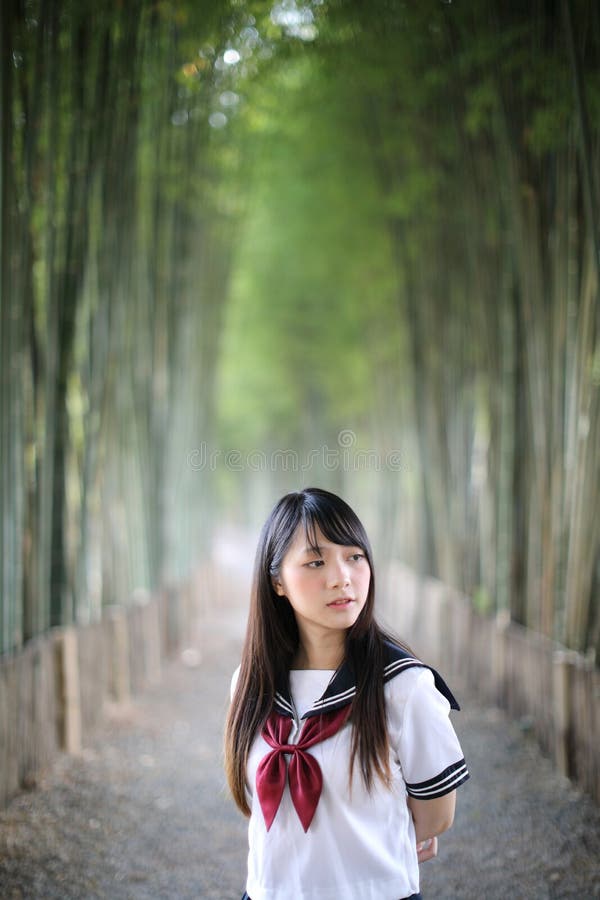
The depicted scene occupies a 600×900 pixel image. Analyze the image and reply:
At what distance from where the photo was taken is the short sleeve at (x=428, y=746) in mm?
1093

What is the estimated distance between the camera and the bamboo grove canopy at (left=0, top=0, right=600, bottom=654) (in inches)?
104

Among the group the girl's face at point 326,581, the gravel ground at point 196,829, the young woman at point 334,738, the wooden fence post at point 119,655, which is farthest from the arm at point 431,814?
the wooden fence post at point 119,655

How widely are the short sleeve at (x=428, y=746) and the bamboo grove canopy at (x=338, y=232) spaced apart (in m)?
1.39

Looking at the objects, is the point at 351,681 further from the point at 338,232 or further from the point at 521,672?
the point at 338,232

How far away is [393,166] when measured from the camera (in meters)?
4.73

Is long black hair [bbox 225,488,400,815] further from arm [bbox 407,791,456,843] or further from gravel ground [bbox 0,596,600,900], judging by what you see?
gravel ground [bbox 0,596,600,900]

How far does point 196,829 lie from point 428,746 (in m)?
1.67

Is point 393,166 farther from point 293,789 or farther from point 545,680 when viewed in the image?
point 293,789

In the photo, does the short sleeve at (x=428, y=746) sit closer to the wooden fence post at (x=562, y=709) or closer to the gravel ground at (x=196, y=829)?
the gravel ground at (x=196, y=829)

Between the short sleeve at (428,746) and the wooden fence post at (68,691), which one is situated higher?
the short sleeve at (428,746)

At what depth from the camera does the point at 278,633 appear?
1260 millimetres

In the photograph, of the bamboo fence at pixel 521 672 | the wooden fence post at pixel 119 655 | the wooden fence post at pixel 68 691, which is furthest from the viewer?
the wooden fence post at pixel 119 655

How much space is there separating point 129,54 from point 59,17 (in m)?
0.52

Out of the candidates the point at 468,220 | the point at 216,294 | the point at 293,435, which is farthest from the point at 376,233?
the point at 293,435
